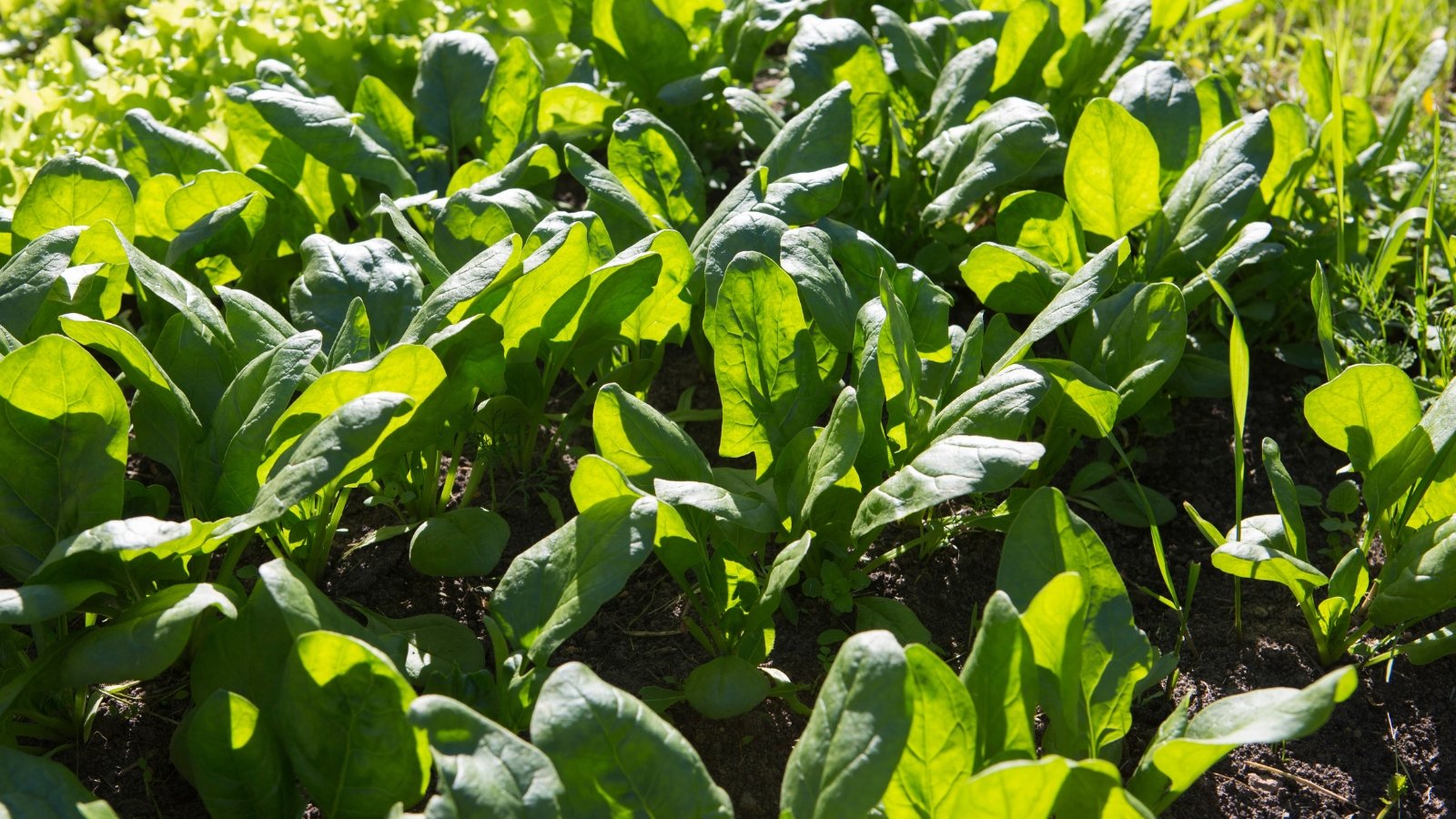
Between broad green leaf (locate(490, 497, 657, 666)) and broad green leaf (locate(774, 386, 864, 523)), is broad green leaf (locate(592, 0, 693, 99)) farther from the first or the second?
broad green leaf (locate(490, 497, 657, 666))

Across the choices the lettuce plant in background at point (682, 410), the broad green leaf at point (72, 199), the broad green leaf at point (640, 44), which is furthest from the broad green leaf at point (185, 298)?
the broad green leaf at point (640, 44)

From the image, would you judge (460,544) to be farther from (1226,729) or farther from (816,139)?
(1226,729)

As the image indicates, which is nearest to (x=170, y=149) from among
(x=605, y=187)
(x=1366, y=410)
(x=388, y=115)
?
(x=388, y=115)

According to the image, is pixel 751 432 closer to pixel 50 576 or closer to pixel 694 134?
pixel 50 576

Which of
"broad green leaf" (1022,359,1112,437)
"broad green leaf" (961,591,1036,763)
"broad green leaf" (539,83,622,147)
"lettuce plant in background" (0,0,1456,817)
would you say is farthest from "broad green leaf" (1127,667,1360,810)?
"broad green leaf" (539,83,622,147)

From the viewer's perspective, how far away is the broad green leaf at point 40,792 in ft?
4.13

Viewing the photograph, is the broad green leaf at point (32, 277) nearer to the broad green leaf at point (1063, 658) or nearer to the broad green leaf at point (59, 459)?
the broad green leaf at point (59, 459)

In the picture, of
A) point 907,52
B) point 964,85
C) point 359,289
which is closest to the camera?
point 359,289

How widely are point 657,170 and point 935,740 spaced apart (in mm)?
1163

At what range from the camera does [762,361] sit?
1.71m

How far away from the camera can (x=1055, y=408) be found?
179 centimetres

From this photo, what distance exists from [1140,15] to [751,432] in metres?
1.31

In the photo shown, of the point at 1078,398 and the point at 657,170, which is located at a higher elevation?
the point at 657,170

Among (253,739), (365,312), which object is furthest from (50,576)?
(365,312)
